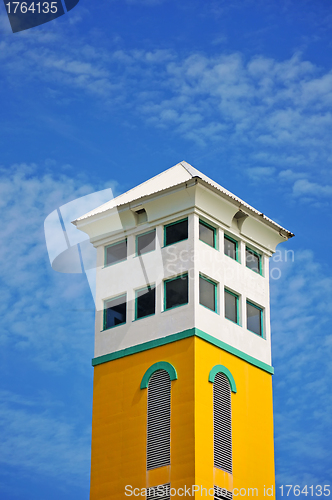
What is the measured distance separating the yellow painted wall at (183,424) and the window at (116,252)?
5688 mm

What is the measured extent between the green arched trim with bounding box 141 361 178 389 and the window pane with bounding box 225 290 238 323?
4.48 metres

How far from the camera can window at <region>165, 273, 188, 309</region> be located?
49.0m

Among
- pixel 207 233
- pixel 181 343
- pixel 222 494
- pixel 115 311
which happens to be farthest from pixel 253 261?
pixel 222 494

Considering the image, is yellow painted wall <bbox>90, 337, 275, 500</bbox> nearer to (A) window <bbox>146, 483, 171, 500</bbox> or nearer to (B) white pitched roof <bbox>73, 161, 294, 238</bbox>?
(A) window <bbox>146, 483, 171, 500</bbox>

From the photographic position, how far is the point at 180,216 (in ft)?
166

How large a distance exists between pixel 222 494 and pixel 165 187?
616 inches

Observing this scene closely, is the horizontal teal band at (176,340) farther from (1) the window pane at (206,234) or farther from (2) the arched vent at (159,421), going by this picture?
(1) the window pane at (206,234)

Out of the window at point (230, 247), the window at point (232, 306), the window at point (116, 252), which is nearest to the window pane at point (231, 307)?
the window at point (232, 306)

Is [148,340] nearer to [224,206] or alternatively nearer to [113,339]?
[113,339]

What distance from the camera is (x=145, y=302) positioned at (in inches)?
1982

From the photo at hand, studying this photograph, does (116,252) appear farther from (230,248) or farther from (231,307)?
(231,307)

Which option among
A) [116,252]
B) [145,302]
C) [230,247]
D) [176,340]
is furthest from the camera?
[116,252]

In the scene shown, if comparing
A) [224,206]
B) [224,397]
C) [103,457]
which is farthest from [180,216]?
[103,457]

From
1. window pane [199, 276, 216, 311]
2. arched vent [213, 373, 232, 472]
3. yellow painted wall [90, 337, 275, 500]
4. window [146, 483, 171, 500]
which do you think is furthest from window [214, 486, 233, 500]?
window pane [199, 276, 216, 311]
